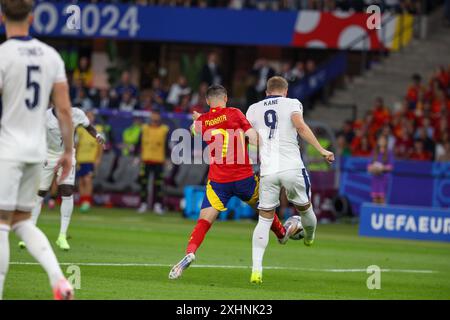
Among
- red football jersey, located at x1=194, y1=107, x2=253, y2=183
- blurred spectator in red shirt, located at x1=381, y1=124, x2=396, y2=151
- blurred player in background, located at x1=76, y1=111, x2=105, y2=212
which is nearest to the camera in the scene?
red football jersey, located at x1=194, y1=107, x2=253, y2=183

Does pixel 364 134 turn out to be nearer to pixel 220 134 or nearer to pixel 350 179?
pixel 350 179

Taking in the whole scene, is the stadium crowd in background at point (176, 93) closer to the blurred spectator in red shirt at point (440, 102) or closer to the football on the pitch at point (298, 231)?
the blurred spectator in red shirt at point (440, 102)

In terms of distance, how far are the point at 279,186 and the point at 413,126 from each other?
17.1m

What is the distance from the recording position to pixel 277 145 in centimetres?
1350

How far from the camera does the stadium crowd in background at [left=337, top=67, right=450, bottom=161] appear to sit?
28.7 meters

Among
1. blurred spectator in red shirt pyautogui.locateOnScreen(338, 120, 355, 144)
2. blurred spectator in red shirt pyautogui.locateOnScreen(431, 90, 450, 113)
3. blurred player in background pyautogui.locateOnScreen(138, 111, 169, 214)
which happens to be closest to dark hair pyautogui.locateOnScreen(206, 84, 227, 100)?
blurred player in background pyautogui.locateOnScreen(138, 111, 169, 214)

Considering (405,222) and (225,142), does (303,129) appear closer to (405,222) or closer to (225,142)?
(225,142)

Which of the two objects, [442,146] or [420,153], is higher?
[442,146]

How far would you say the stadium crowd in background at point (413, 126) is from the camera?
2866 centimetres

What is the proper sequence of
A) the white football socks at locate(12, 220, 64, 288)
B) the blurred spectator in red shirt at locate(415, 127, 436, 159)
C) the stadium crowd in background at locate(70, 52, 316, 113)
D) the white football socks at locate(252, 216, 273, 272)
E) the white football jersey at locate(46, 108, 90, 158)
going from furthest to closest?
the stadium crowd in background at locate(70, 52, 316, 113) → the blurred spectator in red shirt at locate(415, 127, 436, 159) → the white football jersey at locate(46, 108, 90, 158) → the white football socks at locate(252, 216, 273, 272) → the white football socks at locate(12, 220, 64, 288)

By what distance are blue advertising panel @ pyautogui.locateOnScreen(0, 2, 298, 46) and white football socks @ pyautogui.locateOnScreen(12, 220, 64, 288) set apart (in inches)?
997

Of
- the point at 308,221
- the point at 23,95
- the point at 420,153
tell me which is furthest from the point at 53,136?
the point at 420,153

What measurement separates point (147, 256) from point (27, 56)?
7.39m

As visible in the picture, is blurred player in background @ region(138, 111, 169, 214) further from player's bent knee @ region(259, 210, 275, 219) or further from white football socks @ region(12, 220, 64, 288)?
white football socks @ region(12, 220, 64, 288)
